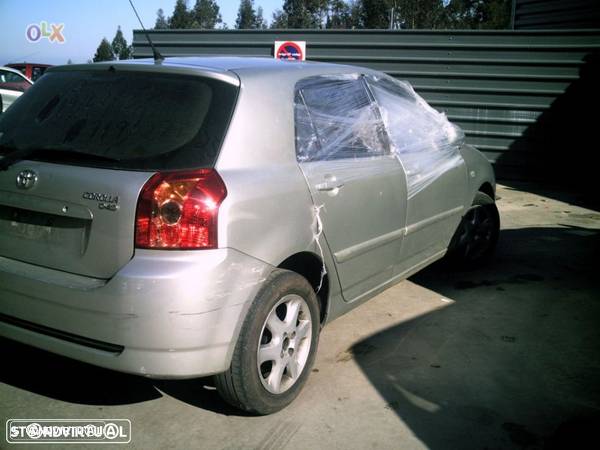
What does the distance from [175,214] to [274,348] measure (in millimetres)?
799

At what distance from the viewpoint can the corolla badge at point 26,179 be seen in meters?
2.60

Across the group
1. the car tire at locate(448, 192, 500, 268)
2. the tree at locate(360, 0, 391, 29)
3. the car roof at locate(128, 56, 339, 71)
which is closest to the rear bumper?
the car roof at locate(128, 56, 339, 71)

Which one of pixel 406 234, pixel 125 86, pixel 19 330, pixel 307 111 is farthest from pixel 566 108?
pixel 19 330

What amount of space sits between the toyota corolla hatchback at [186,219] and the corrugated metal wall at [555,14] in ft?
31.4

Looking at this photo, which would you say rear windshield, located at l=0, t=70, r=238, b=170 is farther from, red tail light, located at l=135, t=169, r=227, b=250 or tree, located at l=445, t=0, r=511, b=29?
tree, located at l=445, t=0, r=511, b=29

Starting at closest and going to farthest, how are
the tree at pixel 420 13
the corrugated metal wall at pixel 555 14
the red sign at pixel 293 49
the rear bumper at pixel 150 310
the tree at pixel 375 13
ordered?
the rear bumper at pixel 150 310
the red sign at pixel 293 49
the corrugated metal wall at pixel 555 14
the tree at pixel 420 13
the tree at pixel 375 13

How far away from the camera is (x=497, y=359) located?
11.4 feet

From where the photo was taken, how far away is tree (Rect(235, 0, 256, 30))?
79062 mm

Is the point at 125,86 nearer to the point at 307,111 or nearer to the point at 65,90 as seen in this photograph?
the point at 65,90

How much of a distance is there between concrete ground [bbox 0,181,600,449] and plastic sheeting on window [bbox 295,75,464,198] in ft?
3.18

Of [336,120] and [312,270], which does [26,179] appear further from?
[336,120]

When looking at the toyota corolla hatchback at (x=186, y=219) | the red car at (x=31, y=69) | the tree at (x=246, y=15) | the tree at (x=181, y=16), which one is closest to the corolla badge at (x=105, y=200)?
the toyota corolla hatchback at (x=186, y=219)

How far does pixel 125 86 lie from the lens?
2.82 meters

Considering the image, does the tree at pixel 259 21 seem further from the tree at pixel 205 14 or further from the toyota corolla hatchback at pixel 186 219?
the toyota corolla hatchback at pixel 186 219
